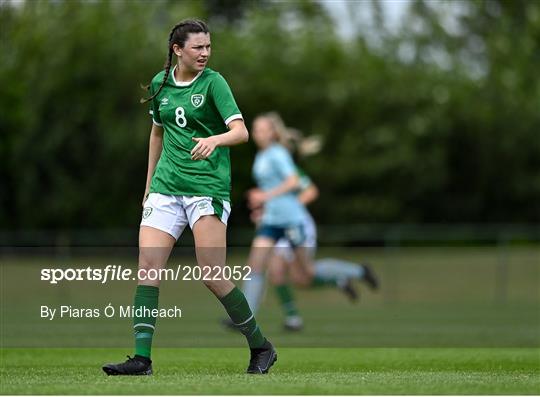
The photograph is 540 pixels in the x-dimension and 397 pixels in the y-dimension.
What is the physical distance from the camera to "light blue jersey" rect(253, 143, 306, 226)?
15695 mm

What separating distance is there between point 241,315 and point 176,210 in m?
0.83

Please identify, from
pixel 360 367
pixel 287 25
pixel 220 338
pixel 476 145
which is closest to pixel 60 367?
pixel 360 367

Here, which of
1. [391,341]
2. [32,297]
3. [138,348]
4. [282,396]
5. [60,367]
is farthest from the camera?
[32,297]

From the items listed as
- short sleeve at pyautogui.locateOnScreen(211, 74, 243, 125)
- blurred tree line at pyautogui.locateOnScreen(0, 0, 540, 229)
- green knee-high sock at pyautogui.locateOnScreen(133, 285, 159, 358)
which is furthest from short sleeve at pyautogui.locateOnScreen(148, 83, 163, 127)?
blurred tree line at pyautogui.locateOnScreen(0, 0, 540, 229)

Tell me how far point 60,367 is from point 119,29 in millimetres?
23762

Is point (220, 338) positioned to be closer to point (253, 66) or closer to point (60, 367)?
point (60, 367)

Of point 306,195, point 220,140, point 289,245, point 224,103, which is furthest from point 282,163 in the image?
point 220,140

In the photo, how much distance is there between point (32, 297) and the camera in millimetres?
22172

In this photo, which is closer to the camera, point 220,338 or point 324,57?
point 220,338

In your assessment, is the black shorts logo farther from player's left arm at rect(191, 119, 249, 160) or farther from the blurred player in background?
the blurred player in background

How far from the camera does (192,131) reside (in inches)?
323

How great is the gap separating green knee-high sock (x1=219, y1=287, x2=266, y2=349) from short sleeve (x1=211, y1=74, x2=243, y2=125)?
117cm

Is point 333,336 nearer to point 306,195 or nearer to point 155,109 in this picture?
point 306,195

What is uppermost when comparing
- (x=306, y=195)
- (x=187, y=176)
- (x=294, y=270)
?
(x=187, y=176)
